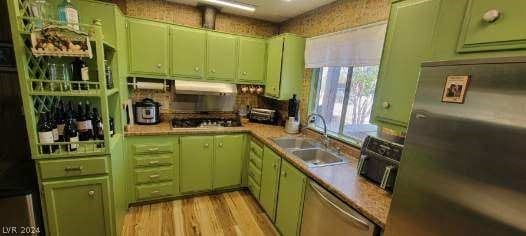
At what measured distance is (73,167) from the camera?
162cm

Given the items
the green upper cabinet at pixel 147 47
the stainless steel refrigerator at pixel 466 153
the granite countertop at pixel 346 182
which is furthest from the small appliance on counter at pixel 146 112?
the stainless steel refrigerator at pixel 466 153

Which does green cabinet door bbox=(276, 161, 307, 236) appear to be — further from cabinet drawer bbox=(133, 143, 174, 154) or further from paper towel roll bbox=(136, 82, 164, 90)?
paper towel roll bbox=(136, 82, 164, 90)

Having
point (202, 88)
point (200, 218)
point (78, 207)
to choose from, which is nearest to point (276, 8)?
point (202, 88)

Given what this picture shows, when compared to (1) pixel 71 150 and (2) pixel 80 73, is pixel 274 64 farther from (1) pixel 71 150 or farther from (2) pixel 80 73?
(1) pixel 71 150

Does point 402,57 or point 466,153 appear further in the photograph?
point 402,57

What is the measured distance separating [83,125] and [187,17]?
6.17ft

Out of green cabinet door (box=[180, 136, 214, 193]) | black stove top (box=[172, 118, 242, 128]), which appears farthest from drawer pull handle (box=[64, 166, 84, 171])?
black stove top (box=[172, 118, 242, 128])

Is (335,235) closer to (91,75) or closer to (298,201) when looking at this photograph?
(298,201)

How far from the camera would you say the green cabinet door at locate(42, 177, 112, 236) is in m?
1.61

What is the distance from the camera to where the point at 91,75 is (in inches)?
73.7

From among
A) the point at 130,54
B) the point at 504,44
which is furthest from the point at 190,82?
the point at 504,44

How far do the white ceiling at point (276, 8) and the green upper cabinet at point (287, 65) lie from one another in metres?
0.33

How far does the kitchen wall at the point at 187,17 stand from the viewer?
2672 millimetres

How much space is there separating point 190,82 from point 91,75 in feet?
3.65
